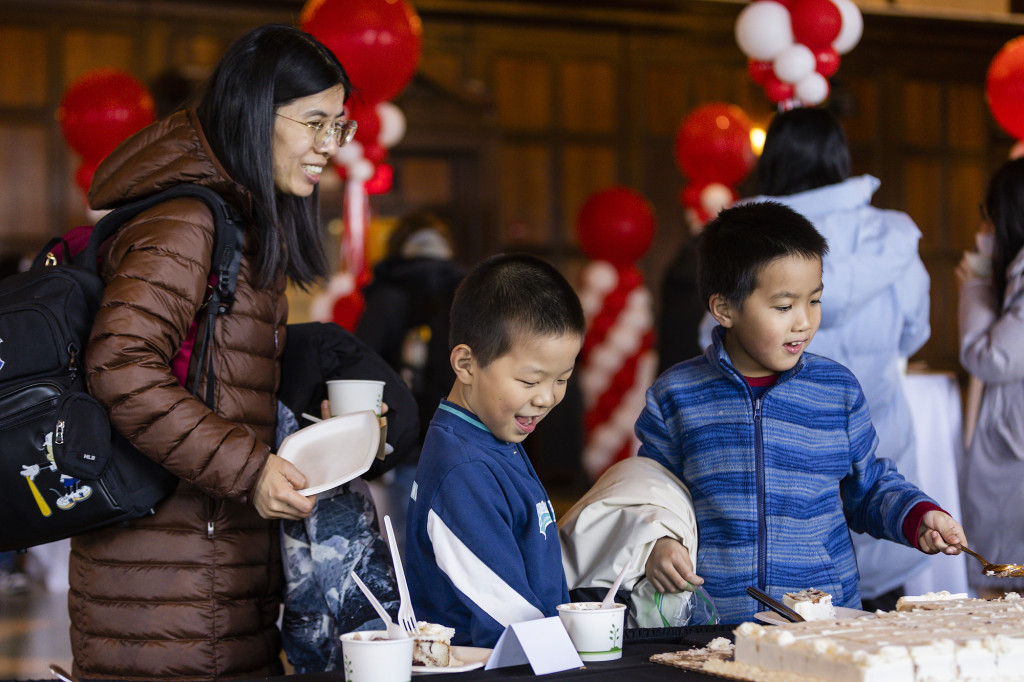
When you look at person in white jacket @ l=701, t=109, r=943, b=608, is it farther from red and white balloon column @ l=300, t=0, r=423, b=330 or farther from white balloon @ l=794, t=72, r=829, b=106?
red and white balloon column @ l=300, t=0, r=423, b=330

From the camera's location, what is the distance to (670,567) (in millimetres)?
1629

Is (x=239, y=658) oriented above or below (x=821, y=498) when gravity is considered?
below

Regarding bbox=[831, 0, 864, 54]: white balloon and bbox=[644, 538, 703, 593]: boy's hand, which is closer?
bbox=[644, 538, 703, 593]: boy's hand

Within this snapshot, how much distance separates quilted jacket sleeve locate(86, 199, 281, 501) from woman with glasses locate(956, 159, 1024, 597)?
208 cm

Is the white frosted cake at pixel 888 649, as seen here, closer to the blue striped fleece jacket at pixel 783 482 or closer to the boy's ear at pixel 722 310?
the blue striped fleece jacket at pixel 783 482

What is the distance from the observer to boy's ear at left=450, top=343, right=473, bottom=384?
61.1 inches

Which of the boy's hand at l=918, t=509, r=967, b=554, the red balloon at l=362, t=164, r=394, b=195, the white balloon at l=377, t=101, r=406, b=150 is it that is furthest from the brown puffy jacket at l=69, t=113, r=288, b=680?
the white balloon at l=377, t=101, r=406, b=150

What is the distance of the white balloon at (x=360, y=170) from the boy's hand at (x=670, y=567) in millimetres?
3479

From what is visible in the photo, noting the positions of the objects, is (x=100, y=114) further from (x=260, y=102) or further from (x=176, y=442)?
(x=176, y=442)

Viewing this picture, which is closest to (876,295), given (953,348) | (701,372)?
(701,372)

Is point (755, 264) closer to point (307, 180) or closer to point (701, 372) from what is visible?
point (701, 372)

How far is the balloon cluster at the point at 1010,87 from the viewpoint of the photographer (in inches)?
164

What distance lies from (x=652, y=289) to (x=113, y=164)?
21.6 ft

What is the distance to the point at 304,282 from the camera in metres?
1.99
